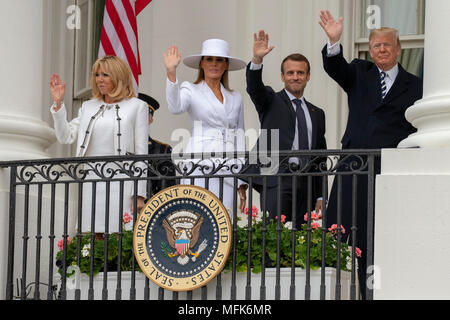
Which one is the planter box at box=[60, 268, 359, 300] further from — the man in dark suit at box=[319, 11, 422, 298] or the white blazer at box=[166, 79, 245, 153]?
the white blazer at box=[166, 79, 245, 153]

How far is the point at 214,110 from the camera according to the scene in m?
10.2

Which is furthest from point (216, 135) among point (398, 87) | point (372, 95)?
point (398, 87)

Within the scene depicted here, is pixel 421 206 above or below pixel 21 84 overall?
below

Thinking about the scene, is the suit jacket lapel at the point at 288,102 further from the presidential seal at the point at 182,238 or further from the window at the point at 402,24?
the window at the point at 402,24

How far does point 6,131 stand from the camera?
34.3 feet

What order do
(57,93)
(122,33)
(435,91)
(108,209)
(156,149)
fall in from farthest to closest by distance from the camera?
(122,33) < (156,149) < (57,93) < (108,209) < (435,91)

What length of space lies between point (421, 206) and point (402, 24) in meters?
4.15

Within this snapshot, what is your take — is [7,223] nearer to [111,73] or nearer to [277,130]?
[111,73]

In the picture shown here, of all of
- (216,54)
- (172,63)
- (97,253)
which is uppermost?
(216,54)

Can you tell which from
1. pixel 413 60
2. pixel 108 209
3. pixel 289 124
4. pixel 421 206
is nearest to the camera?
pixel 421 206

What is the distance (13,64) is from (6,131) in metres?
0.60

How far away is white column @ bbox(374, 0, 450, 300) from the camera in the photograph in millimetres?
8617

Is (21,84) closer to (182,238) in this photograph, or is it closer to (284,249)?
(182,238)

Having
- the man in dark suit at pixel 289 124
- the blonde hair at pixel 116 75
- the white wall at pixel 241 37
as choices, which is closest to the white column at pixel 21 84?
the blonde hair at pixel 116 75
